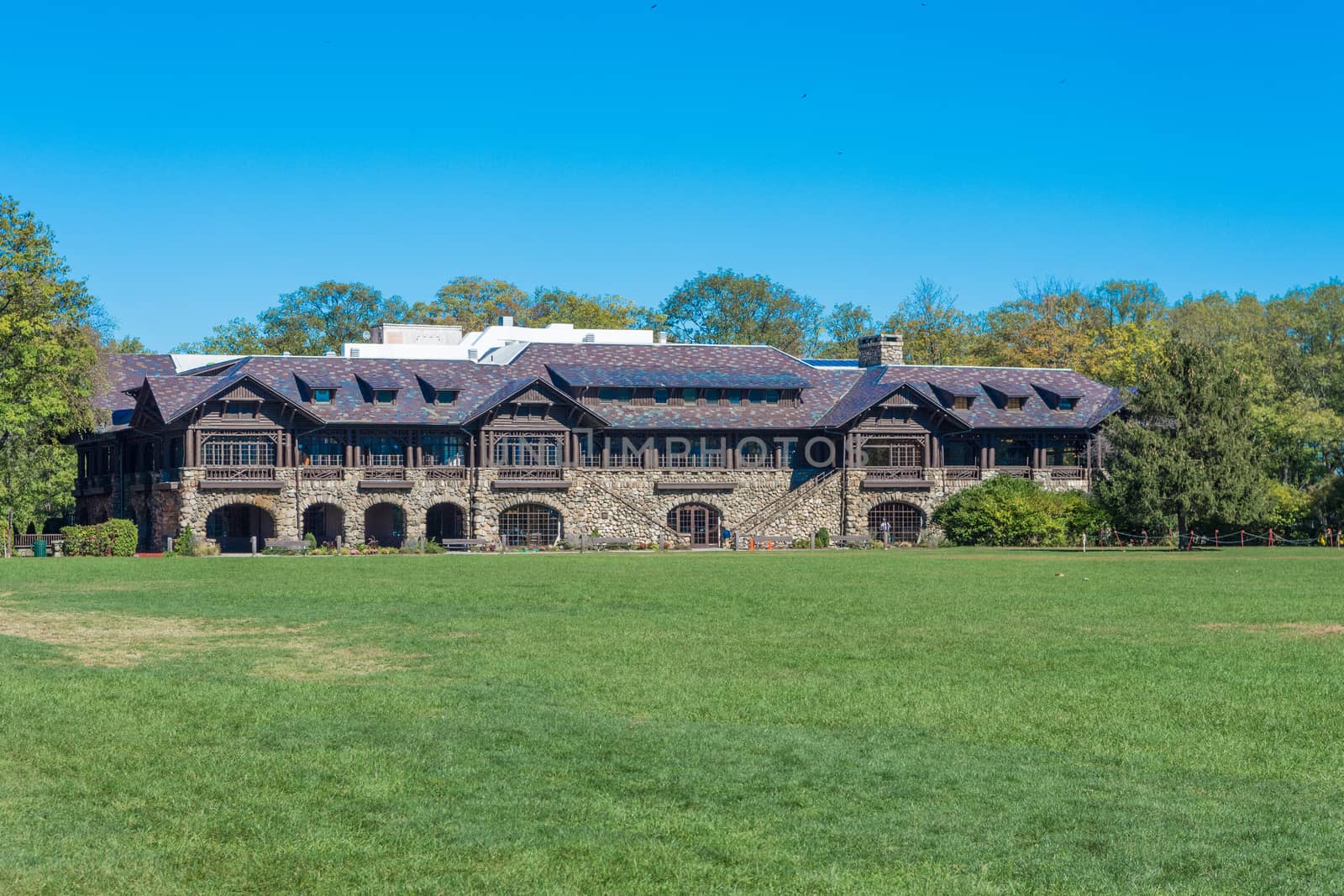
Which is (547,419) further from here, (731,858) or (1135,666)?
Result: (731,858)

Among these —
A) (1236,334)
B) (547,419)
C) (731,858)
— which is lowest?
(731,858)

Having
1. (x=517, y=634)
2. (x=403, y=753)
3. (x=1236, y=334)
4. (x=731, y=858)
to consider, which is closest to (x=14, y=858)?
(x=403, y=753)

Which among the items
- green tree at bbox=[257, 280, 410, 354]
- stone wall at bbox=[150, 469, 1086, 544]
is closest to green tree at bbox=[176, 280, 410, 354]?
green tree at bbox=[257, 280, 410, 354]

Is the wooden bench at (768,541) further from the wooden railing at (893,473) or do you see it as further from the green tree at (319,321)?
the green tree at (319,321)

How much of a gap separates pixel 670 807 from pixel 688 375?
57413mm

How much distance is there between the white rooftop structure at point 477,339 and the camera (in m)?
76.2

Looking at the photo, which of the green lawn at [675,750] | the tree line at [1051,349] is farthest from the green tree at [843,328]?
the green lawn at [675,750]

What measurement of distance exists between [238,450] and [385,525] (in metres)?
7.56

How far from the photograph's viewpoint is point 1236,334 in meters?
94.9

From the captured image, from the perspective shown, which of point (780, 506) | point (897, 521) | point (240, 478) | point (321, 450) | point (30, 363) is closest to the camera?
point (30, 363)

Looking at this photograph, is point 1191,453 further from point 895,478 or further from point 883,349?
point 883,349

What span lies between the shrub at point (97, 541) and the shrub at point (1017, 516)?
3491 cm

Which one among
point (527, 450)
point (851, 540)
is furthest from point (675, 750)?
point (851, 540)

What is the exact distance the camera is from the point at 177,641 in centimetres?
2356
